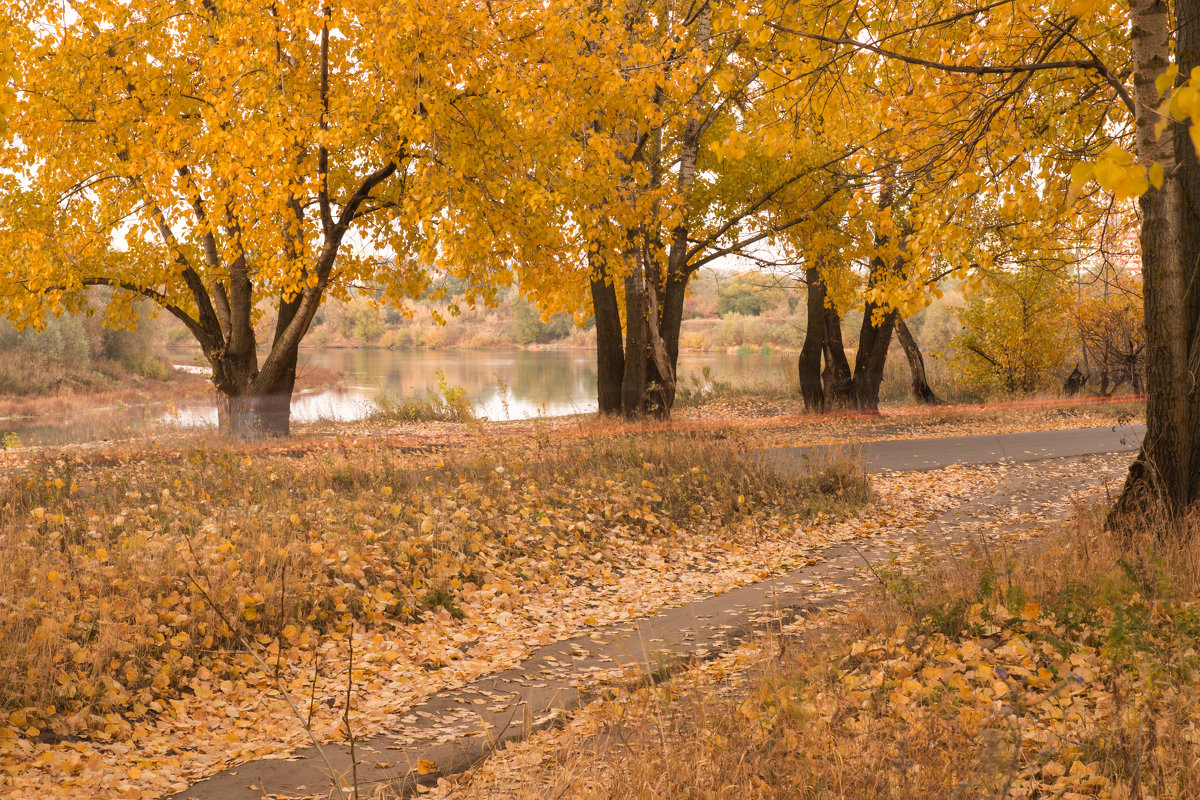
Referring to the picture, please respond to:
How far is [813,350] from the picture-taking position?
19.5 meters

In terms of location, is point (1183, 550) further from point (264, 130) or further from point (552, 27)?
point (264, 130)

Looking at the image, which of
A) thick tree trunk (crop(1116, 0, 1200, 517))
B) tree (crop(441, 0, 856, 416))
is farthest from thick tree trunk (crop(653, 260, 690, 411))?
thick tree trunk (crop(1116, 0, 1200, 517))

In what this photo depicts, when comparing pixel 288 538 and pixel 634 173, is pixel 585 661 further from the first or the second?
pixel 634 173

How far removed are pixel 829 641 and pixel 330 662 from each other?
125 inches

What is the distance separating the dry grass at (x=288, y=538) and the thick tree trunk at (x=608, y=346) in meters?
4.86

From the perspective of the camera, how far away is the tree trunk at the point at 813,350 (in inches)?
753

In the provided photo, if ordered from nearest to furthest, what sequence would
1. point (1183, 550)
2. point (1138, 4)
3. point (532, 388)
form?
point (1183, 550) < point (1138, 4) < point (532, 388)

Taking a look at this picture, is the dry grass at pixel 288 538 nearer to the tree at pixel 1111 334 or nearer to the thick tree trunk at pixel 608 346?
the thick tree trunk at pixel 608 346

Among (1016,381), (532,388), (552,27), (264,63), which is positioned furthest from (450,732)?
(532,388)

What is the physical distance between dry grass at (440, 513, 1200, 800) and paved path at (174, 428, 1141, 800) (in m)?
0.37

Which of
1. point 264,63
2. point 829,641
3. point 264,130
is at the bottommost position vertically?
point 829,641

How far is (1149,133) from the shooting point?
551 cm

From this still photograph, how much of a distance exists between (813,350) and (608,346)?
6.03 m

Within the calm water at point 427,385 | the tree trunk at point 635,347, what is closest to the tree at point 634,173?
the tree trunk at point 635,347
